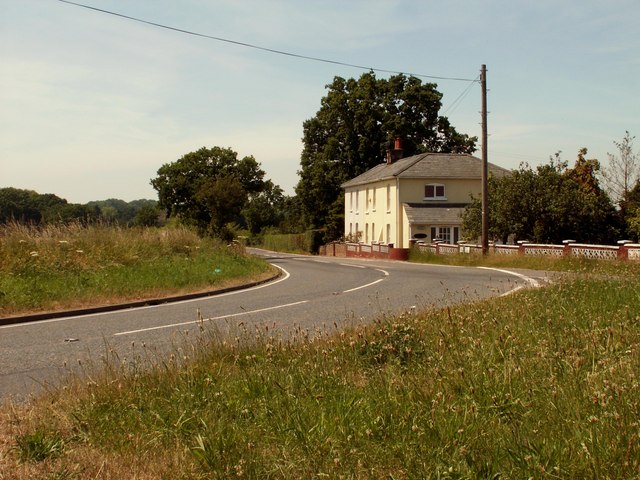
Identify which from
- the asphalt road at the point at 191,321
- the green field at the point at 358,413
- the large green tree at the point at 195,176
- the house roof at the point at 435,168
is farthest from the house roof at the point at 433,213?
the green field at the point at 358,413

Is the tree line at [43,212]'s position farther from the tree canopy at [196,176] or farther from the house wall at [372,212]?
the tree canopy at [196,176]

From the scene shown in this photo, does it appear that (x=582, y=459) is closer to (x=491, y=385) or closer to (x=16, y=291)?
(x=491, y=385)

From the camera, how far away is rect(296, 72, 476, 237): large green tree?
65062 mm

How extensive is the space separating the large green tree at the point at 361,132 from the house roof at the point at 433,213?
11.6 metres

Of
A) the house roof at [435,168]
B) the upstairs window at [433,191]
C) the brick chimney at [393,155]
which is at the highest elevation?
the brick chimney at [393,155]

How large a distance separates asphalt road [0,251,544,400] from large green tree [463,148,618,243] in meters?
16.4

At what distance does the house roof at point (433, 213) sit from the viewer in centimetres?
5206

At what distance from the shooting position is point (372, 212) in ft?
199

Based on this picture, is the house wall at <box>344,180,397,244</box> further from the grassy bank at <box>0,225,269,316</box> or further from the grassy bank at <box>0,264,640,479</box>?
the grassy bank at <box>0,264,640,479</box>

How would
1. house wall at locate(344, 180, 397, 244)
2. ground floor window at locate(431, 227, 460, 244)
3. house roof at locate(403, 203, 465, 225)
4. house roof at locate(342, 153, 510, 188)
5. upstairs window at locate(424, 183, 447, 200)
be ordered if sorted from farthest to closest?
house wall at locate(344, 180, 397, 244)
upstairs window at locate(424, 183, 447, 200)
house roof at locate(342, 153, 510, 188)
ground floor window at locate(431, 227, 460, 244)
house roof at locate(403, 203, 465, 225)

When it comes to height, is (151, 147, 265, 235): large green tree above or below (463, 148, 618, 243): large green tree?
above

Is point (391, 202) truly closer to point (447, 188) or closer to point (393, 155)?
point (447, 188)

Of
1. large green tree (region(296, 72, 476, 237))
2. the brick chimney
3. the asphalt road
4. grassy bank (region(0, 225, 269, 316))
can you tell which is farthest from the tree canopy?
the asphalt road

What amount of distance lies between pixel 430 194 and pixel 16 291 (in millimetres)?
43304
